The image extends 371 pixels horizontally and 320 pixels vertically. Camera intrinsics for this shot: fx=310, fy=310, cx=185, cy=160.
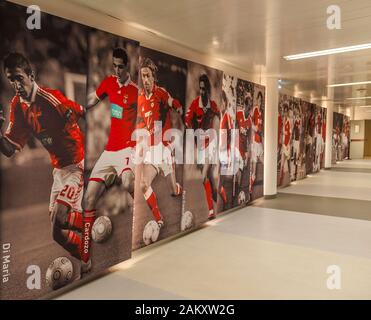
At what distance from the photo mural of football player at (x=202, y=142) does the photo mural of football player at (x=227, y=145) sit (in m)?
0.30

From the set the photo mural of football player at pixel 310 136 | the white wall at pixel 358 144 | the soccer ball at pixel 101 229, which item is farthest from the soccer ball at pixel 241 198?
the white wall at pixel 358 144

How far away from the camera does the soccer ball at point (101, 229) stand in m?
3.78

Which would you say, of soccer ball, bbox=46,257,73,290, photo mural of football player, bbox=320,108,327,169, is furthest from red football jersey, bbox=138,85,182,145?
photo mural of football player, bbox=320,108,327,169

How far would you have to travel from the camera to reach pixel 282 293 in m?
3.56

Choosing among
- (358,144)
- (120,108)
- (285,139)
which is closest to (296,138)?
(285,139)

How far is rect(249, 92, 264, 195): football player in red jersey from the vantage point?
8055 millimetres

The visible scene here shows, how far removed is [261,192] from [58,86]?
263 inches

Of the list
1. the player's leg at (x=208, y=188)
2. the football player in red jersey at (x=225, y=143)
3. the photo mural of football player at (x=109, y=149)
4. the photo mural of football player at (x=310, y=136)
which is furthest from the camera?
the photo mural of football player at (x=310, y=136)

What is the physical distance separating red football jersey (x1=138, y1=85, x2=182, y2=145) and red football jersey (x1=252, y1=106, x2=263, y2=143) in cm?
362

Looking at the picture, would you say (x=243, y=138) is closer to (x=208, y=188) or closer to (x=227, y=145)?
(x=227, y=145)

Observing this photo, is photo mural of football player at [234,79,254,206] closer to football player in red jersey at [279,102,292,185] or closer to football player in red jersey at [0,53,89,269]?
football player in red jersey at [279,102,292,185]

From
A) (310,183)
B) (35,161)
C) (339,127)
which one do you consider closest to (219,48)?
(35,161)

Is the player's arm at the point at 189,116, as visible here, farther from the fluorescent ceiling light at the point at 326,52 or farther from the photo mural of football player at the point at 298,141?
the photo mural of football player at the point at 298,141

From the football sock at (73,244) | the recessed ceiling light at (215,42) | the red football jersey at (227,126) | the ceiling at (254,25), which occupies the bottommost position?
the football sock at (73,244)
